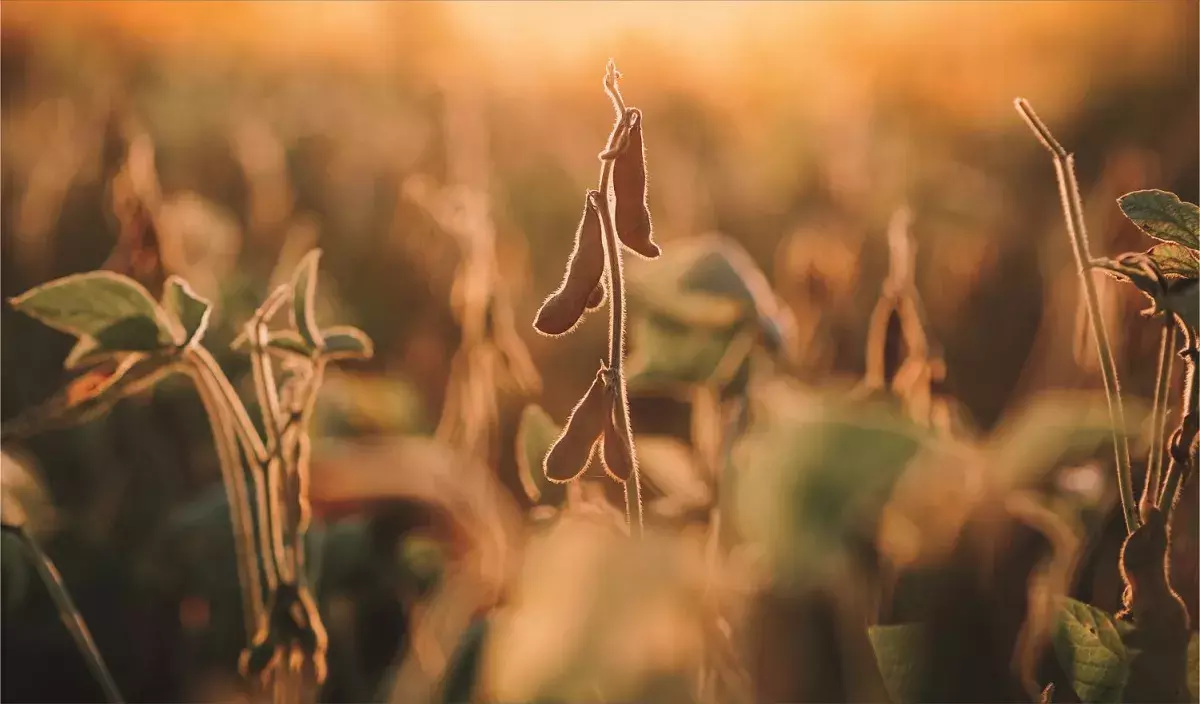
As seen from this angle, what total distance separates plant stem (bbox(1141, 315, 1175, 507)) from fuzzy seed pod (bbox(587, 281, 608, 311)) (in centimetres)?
34

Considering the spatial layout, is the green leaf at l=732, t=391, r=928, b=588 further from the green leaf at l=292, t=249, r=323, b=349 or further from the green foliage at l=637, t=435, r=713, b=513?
the green leaf at l=292, t=249, r=323, b=349

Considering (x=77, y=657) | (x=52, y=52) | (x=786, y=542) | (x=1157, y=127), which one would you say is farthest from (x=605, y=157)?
(x=52, y=52)

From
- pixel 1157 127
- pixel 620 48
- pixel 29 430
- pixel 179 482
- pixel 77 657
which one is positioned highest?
pixel 620 48

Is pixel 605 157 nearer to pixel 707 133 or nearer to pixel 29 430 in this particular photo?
pixel 29 430

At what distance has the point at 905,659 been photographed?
23.9 inches

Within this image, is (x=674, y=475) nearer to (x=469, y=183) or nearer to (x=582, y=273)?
(x=582, y=273)

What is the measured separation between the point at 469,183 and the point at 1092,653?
908 millimetres

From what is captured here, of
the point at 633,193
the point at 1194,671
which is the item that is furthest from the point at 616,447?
the point at 1194,671

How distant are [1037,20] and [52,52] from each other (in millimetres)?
1631

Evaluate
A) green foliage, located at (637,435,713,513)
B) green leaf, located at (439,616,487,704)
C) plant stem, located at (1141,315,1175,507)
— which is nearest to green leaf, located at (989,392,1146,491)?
plant stem, located at (1141,315,1175,507)

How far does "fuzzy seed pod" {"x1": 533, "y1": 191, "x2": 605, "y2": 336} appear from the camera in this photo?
0.58 metres

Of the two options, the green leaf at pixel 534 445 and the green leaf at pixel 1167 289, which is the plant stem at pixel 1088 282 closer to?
the green leaf at pixel 1167 289

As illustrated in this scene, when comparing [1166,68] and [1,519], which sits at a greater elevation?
[1166,68]

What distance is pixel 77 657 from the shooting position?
0.92 m
